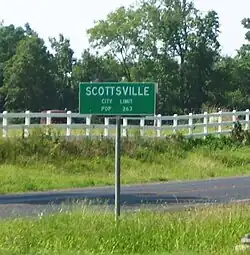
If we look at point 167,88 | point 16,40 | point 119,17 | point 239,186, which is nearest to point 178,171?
point 239,186

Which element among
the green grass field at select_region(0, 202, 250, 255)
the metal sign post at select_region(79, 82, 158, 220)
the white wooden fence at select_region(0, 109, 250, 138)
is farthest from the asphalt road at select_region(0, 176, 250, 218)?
the white wooden fence at select_region(0, 109, 250, 138)

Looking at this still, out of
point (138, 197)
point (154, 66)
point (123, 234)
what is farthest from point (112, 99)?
point (154, 66)

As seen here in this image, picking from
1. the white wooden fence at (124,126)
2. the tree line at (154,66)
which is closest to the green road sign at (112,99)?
the white wooden fence at (124,126)

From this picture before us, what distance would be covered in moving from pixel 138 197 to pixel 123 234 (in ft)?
29.9

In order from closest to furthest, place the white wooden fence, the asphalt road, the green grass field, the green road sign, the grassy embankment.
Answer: the green grass field < the green road sign < the asphalt road < the grassy embankment < the white wooden fence

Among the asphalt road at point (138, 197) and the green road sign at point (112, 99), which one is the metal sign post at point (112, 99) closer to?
the green road sign at point (112, 99)

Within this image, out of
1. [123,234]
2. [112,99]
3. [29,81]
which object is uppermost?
[29,81]

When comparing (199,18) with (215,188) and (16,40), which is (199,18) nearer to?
(16,40)

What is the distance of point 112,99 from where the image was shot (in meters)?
13.0

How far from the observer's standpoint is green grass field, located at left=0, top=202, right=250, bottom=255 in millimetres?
11164

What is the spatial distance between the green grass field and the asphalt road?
135 inches

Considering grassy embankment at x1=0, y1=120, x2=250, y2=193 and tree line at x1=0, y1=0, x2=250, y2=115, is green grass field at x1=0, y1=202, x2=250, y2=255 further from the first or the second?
tree line at x1=0, y1=0, x2=250, y2=115

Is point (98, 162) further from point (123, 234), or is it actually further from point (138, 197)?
point (123, 234)

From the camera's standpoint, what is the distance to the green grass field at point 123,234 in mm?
11164
